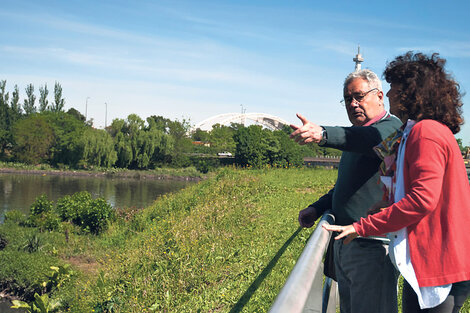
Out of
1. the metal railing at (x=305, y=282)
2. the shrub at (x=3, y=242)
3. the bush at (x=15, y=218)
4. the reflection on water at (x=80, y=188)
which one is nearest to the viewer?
the metal railing at (x=305, y=282)

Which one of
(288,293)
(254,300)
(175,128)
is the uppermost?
(175,128)

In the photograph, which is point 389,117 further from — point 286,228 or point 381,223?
point 286,228

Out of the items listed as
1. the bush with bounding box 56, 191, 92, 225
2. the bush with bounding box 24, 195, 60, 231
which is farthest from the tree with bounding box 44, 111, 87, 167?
the bush with bounding box 24, 195, 60, 231

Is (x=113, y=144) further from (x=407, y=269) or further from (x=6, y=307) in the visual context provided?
(x=407, y=269)

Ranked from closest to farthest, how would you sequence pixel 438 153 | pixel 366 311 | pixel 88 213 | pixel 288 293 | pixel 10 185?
pixel 288 293
pixel 438 153
pixel 366 311
pixel 88 213
pixel 10 185

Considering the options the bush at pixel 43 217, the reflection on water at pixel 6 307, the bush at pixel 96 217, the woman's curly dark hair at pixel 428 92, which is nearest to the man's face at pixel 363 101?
the woman's curly dark hair at pixel 428 92

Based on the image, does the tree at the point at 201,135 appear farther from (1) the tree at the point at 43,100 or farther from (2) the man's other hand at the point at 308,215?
(2) the man's other hand at the point at 308,215

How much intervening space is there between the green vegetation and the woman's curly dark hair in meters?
1.52

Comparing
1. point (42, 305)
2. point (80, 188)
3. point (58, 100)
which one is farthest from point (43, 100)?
point (42, 305)

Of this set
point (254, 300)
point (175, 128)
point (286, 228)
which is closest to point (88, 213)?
point (286, 228)

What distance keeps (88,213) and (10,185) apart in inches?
1148

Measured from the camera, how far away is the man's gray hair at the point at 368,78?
2213 millimetres

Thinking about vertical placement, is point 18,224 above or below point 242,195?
below

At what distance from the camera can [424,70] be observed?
169 cm
